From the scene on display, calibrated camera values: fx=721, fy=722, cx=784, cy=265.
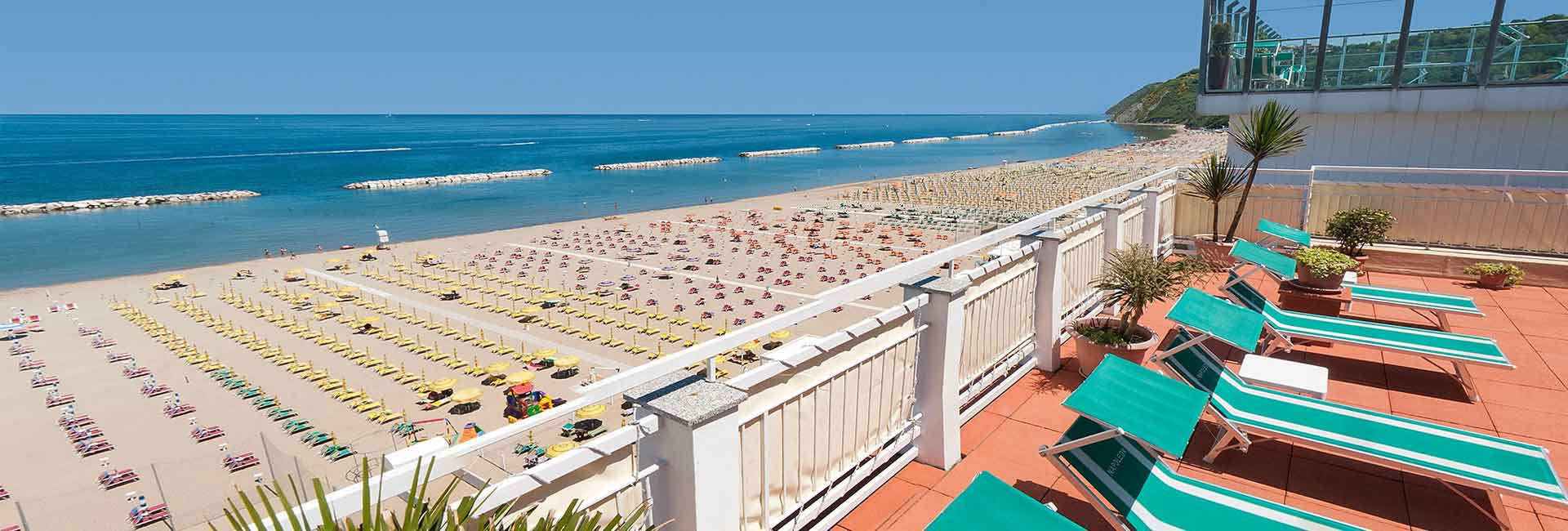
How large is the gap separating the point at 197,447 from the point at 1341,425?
17.3 metres

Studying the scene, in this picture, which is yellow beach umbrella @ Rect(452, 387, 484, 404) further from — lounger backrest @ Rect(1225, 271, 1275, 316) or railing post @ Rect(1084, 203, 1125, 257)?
lounger backrest @ Rect(1225, 271, 1275, 316)

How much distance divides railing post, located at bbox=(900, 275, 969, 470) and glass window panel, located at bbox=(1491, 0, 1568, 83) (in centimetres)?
1092

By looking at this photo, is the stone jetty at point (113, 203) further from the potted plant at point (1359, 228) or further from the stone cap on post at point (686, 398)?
the potted plant at point (1359, 228)

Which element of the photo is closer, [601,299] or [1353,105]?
[1353,105]

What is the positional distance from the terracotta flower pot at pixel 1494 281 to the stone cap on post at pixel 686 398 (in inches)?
386

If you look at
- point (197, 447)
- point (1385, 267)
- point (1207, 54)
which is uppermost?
point (1207, 54)

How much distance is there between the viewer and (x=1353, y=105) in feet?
35.7

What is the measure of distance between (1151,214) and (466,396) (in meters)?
12.9

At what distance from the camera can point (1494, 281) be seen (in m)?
8.14

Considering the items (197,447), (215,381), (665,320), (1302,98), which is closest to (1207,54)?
(1302,98)

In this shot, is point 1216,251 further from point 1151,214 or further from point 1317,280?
point 1317,280

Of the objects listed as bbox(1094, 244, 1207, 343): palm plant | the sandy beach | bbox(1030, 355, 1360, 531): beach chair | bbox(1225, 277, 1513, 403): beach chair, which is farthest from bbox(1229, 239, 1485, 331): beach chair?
the sandy beach

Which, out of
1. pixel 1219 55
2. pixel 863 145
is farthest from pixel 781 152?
pixel 1219 55

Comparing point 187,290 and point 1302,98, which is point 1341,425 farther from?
point 187,290
